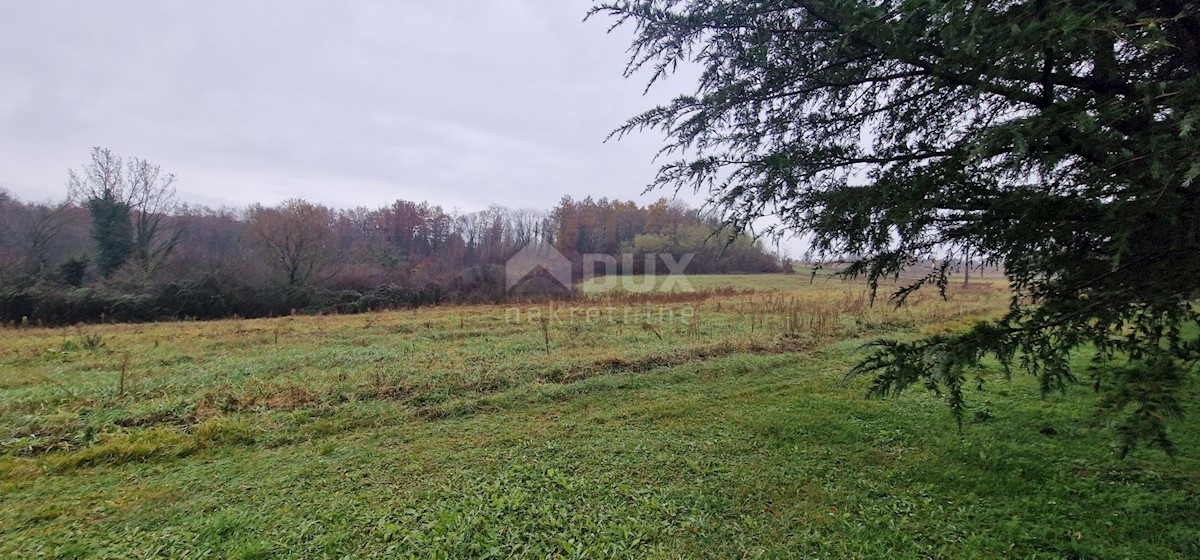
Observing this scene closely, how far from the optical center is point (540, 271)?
26.8 m

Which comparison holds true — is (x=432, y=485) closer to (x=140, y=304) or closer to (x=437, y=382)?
(x=437, y=382)

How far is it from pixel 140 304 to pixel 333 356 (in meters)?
15.6

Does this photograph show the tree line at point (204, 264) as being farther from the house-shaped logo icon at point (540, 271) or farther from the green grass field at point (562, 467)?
the green grass field at point (562, 467)

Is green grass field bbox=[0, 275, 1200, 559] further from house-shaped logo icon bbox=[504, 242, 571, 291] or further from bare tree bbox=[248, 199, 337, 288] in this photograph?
bare tree bbox=[248, 199, 337, 288]

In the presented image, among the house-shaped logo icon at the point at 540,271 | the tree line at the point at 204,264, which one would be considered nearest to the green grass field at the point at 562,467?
the tree line at the point at 204,264

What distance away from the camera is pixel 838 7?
268 cm

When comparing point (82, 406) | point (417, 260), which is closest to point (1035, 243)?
point (82, 406)

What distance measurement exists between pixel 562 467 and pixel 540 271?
2354 cm

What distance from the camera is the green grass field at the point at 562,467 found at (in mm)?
2613

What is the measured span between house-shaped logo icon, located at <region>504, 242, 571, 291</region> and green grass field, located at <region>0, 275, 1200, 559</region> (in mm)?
18010

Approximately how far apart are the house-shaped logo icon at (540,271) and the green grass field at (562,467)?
18010 mm

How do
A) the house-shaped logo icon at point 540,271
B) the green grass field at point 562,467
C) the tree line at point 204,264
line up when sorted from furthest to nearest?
the house-shaped logo icon at point 540,271
the tree line at point 204,264
the green grass field at point 562,467

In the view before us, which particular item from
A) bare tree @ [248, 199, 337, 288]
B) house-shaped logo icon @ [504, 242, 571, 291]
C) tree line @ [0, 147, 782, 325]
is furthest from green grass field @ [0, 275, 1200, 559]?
bare tree @ [248, 199, 337, 288]

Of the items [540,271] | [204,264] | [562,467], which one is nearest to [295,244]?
[204,264]
